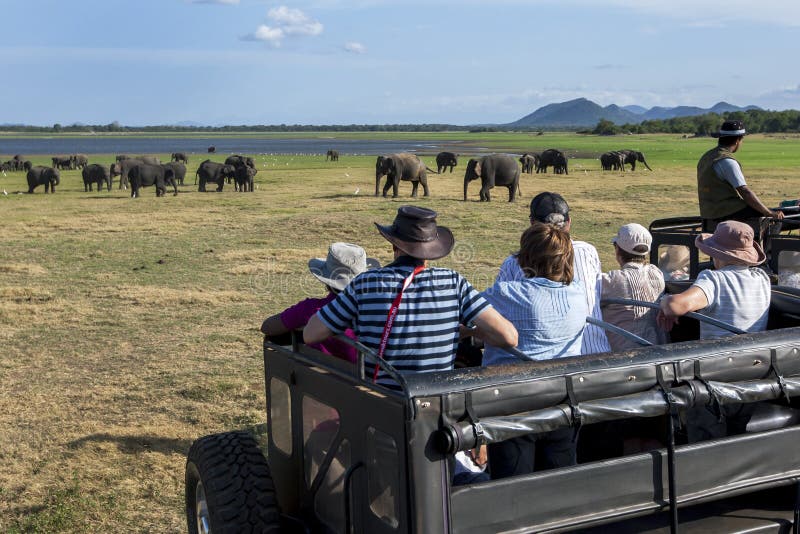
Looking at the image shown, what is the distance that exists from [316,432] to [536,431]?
999 mm

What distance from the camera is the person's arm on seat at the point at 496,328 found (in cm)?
366

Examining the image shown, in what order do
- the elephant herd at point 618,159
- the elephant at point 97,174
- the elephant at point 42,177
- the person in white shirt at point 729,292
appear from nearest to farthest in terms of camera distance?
the person in white shirt at point 729,292 < the elephant at point 42,177 < the elephant at point 97,174 < the elephant herd at point 618,159

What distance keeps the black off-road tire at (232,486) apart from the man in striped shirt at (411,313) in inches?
23.6

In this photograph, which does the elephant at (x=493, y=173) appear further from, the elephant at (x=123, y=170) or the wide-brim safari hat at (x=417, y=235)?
the wide-brim safari hat at (x=417, y=235)

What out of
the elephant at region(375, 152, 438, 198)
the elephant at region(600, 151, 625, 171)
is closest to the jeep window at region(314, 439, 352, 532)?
the elephant at region(375, 152, 438, 198)

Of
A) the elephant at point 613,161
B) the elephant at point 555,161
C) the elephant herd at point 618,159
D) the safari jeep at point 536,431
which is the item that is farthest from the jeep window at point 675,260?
the elephant herd at point 618,159

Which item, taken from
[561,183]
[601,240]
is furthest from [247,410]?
[561,183]

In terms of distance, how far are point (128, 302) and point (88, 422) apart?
16.2 ft

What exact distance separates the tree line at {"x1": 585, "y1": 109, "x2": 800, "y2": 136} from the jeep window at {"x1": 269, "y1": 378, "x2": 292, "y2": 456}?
109 metres

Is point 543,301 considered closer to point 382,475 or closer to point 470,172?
point 382,475

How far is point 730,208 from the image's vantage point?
7445 mm

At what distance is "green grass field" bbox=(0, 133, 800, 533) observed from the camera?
597 centimetres

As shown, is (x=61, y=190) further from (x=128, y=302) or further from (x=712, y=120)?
(x=712, y=120)

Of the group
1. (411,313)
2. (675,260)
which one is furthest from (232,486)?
(675,260)
